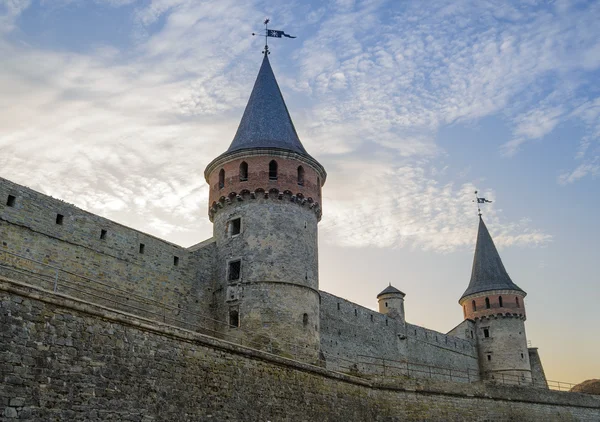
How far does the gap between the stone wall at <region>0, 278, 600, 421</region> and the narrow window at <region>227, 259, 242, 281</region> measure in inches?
176

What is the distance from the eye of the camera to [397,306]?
36.5m

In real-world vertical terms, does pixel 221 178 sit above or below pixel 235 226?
above

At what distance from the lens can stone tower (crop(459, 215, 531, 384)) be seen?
39.6 meters

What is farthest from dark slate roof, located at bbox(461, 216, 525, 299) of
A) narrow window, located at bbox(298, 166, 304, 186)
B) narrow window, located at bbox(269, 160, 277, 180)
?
narrow window, located at bbox(269, 160, 277, 180)

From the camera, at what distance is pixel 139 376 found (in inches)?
562

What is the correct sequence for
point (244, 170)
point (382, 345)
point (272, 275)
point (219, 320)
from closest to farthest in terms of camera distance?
point (272, 275) → point (219, 320) → point (244, 170) → point (382, 345)

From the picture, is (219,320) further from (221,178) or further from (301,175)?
(301,175)

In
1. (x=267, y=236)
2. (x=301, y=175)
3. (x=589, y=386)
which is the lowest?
(x=589, y=386)

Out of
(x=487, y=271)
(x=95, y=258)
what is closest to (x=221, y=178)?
(x=95, y=258)

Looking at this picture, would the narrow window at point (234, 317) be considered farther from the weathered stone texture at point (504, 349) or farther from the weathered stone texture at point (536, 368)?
the weathered stone texture at point (536, 368)

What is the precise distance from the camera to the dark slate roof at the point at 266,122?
949 inches

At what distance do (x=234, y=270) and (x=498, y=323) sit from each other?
2503 cm

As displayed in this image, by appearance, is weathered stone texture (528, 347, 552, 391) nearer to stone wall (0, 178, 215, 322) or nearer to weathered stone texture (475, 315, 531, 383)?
weathered stone texture (475, 315, 531, 383)

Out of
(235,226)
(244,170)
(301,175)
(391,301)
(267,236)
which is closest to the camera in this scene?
(267,236)
